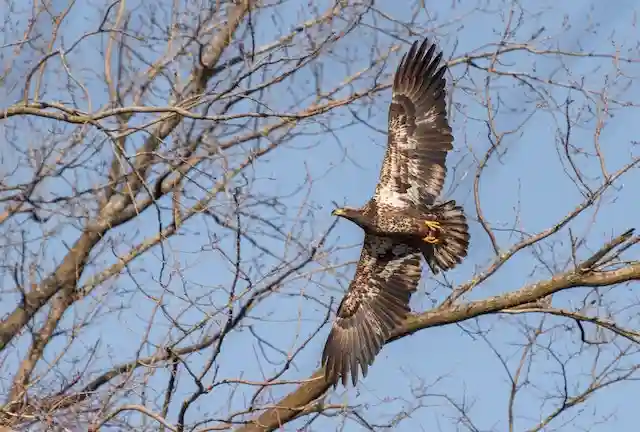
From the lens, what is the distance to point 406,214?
8.83 meters

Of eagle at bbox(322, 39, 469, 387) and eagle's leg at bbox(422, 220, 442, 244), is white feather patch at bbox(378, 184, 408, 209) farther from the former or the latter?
eagle's leg at bbox(422, 220, 442, 244)

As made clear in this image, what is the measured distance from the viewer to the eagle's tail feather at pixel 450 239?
8789mm

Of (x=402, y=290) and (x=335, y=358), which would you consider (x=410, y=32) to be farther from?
(x=335, y=358)

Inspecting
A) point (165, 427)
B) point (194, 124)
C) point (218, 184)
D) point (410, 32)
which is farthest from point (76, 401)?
point (410, 32)

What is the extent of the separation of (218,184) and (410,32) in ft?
12.1

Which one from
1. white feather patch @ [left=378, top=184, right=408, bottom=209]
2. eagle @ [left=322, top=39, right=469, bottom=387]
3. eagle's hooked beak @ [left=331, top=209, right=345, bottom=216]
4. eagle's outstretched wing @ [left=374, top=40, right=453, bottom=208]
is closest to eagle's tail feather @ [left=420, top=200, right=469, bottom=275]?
eagle @ [left=322, top=39, right=469, bottom=387]

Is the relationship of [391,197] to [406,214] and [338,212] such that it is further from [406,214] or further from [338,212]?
[338,212]

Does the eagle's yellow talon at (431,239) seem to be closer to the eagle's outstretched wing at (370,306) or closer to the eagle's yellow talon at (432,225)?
the eagle's yellow talon at (432,225)

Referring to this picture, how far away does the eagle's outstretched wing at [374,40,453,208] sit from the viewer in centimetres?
885

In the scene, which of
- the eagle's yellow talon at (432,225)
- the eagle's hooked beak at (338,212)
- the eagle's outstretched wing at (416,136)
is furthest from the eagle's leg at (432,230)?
the eagle's hooked beak at (338,212)

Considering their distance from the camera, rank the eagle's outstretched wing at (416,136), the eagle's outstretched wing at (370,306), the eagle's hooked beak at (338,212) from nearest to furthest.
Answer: the eagle's outstretched wing at (370,306)
the eagle's hooked beak at (338,212)
the eagle's outstretched wing at (416,136)

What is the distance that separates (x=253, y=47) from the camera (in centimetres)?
891

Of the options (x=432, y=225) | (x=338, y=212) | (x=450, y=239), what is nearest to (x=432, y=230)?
(x=432, y=225)

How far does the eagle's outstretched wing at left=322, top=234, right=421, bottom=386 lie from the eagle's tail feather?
218 millimetres
